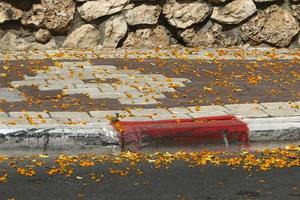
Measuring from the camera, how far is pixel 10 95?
7902 millimetres

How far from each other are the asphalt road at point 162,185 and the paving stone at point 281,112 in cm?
129

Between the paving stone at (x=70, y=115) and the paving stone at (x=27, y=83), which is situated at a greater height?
the paving stone at (x=70, y=115)

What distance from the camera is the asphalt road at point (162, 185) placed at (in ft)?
17.6

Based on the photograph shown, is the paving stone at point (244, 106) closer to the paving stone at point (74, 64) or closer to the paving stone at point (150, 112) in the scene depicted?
the paving stone at point (150, 112)

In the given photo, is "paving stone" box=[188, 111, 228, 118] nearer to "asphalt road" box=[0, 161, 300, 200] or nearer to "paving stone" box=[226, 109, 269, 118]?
"paving stone" box=[226, 109, 269, 118]

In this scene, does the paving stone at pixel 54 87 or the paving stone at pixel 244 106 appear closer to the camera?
the paving stone at pixel 244 106

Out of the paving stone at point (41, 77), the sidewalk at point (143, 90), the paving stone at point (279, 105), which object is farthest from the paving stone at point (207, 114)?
the paving stone at point (41, 77)

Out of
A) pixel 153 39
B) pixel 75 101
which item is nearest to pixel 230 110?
pixel 75 101

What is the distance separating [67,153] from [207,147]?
4.18 ft

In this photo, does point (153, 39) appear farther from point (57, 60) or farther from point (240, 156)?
point (240, 156)

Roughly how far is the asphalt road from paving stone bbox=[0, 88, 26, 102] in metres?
1.86

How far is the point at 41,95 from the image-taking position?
26.1 feet

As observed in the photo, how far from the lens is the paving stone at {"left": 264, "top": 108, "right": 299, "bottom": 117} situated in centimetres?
730

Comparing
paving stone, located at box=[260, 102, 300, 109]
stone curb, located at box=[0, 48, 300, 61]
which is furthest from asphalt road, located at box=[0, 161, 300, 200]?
stone curb, located at box=[0, 48, 300, 61]
